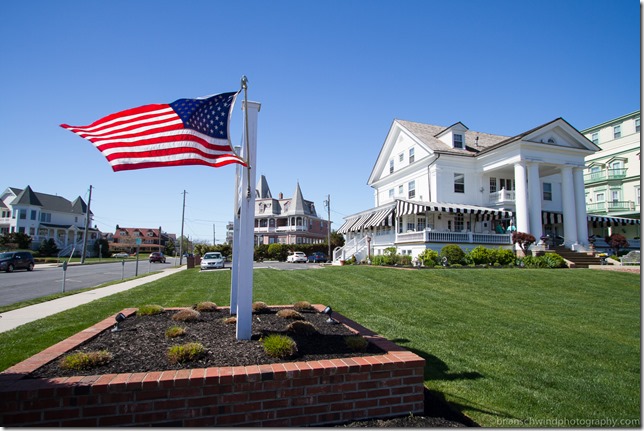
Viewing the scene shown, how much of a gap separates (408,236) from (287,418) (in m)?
22.7

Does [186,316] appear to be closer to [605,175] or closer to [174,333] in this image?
[174,333]

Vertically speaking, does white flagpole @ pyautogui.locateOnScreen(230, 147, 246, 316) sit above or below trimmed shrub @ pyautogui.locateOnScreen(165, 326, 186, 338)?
above

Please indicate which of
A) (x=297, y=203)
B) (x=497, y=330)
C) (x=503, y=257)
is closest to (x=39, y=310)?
(x=497, y=330)

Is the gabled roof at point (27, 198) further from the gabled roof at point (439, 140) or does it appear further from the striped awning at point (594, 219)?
the striped awning at point (594, 219)

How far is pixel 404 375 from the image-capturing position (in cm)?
357

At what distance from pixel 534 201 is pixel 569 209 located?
3.00 m

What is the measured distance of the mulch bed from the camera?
3.43 metres

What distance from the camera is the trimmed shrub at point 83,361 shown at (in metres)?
3.45

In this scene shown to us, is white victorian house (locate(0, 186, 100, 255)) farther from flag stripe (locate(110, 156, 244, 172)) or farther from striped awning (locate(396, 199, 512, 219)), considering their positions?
flag stripe (locate(110, 156, 244, 172))

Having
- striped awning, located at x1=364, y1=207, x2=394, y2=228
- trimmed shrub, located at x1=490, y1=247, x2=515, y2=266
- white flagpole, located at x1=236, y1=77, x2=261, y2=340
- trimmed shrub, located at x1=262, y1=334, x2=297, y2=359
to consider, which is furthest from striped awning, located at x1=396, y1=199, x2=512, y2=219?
trimmed shrub, located at x1=262, y1=334, x2=297, y2=359

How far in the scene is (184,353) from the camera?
12.1ft

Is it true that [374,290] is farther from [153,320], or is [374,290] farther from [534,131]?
[534,131]

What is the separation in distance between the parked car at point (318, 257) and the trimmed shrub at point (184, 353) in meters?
48.1

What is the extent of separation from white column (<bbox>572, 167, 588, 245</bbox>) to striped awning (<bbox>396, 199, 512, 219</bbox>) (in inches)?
196
